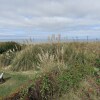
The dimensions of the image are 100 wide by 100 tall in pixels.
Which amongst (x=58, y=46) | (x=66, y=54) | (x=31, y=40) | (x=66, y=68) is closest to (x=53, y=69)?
(x=66, y=68)

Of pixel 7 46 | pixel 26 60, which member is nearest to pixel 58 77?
pixel 26 60

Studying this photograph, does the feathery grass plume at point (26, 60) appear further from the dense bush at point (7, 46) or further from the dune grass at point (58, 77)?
the dense bush at point (7, 46)

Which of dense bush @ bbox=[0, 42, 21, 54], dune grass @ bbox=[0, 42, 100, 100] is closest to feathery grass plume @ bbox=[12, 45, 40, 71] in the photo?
dune grass @ bbox=[0, 42, 100, 100]

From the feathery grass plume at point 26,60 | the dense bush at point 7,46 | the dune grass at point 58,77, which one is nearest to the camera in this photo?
the dune grass at point 58,77

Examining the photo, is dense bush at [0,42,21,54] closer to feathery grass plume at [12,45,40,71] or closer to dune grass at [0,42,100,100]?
feathery grass plume at [12,45,40,71]

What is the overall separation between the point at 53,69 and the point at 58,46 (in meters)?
4.19

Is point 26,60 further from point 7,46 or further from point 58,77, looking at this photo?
point 7,46

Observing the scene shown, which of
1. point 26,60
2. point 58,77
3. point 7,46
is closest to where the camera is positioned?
point 58,77

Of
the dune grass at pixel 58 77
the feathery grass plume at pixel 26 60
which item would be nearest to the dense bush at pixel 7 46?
the feathery grass plume at pixel 26 60

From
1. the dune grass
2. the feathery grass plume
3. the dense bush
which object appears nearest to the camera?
the dune grass

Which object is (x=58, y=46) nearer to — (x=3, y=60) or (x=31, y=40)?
(x=31, y=40)

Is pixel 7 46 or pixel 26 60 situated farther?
pixel 7 46

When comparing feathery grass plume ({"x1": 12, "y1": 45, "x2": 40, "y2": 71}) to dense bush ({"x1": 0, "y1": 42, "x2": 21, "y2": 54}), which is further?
dense bush ({"x1": 0, "y1": 42, "x2": 21, "y2": 54})

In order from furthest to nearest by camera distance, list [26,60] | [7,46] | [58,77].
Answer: [7,46]
[26,60]
[58,77]
